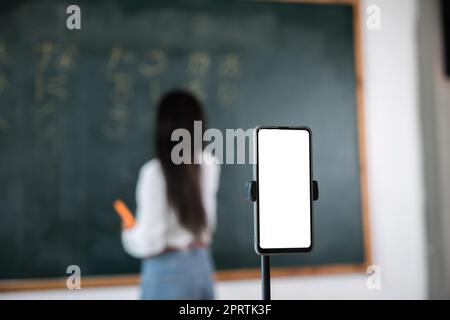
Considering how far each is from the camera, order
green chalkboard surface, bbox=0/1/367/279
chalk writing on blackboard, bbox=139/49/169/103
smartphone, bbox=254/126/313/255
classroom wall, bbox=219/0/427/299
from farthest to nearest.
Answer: classroom wall, bbox=219/0/427/299 → chalk writing on blackboard, bbox=139/49/169/103 → green chalkboard surface, bbox=0/1/367/279 → smartphone, bbox=254/126/313/255

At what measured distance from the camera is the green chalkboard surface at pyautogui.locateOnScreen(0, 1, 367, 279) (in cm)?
219

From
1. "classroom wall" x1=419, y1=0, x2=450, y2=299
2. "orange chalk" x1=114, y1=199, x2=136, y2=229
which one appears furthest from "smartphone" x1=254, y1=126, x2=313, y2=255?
"classroom wall" x1=419, y1=0, x2=450, y2=299

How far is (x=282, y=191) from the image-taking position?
1.48ft

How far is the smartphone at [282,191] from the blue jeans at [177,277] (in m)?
1.08

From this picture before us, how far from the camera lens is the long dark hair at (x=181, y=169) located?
1.48 m

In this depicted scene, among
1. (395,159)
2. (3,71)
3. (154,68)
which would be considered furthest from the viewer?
(395,159)

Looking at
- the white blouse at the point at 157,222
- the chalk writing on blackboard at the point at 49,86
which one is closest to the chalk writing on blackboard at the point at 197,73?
the chalk writing on blackboard at the point at 49,86

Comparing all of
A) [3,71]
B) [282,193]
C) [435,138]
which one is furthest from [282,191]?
[435,138]

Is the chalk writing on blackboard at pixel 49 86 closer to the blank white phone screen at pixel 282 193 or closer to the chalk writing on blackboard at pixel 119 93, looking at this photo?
the chalk writing on blackboard at pixel 119 93

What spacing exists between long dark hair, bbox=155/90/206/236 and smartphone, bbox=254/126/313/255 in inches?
38.6

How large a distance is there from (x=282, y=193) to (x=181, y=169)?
1.04 m

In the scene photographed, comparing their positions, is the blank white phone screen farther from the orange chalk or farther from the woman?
the orange chalk

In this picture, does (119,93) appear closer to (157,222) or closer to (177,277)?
(157,222)

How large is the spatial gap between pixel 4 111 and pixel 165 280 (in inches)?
47.2
